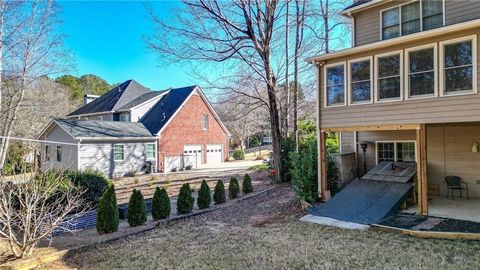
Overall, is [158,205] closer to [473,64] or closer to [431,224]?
[431,224]

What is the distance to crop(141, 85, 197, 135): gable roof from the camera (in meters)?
24.7

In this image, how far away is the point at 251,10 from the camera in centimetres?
1405

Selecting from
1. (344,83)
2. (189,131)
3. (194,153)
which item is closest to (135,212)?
(344,83)

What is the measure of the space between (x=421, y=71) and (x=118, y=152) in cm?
1905

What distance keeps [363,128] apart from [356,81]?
1428 mm

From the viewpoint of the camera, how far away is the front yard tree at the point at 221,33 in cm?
1409

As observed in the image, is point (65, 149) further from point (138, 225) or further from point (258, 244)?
point (258, 244)

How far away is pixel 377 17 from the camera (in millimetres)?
11250

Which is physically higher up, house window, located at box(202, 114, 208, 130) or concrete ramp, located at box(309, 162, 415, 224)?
house window, located at box(202, 114, 208, 130)

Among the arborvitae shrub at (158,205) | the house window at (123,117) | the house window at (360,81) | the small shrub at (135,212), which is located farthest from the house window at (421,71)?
the house window at (123,117)

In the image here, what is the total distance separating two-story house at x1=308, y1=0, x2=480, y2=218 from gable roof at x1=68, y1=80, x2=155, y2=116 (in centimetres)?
2189

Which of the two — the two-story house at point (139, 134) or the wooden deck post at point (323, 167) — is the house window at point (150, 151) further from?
the wooden deck post at point (323, 167)

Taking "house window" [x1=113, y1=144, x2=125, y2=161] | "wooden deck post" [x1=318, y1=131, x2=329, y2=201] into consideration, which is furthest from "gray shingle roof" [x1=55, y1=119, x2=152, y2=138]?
"wooden deck post" [x1=318, y1=131, x2=329, y2=201]

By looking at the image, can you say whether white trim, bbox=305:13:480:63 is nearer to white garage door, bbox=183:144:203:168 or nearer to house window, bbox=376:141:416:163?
house window, bbox=376:141:416:163
